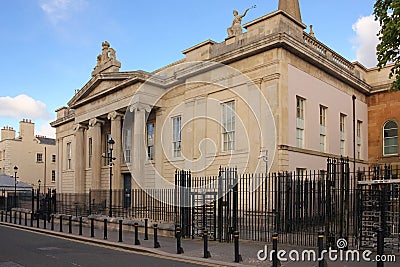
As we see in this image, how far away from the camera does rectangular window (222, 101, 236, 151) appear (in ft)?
81.7

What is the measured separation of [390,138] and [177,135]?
1454cm

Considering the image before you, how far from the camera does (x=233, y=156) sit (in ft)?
79.7

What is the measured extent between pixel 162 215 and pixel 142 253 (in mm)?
6743

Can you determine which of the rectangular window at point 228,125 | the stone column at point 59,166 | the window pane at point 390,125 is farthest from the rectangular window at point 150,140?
the stone column at point 59,166

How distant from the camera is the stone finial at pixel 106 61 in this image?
33906mm

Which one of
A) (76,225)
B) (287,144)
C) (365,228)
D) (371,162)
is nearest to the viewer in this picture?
(365,228)

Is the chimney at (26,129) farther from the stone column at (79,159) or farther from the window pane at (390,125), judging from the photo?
the window pane at (390,125)

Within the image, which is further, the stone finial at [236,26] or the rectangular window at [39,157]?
the rectangular window at [39,157]

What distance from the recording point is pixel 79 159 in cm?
3803

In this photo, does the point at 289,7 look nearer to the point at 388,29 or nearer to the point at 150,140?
the point at 150,140

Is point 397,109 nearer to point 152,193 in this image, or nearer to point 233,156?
point 233,156

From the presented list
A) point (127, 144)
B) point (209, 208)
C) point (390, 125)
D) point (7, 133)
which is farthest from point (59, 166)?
point (209, 208)

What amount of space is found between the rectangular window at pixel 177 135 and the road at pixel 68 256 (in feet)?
45.2

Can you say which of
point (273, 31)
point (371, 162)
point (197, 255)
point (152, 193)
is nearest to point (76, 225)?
point (152, 193)
